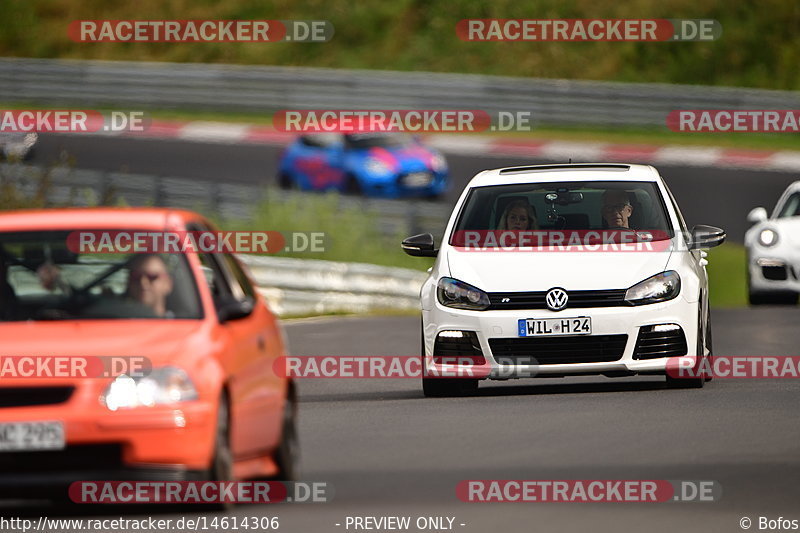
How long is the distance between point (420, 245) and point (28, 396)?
561cm

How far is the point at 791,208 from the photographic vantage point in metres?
21.1

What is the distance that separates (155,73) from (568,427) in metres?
32.9

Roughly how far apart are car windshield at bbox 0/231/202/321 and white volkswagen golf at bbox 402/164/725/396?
367cm

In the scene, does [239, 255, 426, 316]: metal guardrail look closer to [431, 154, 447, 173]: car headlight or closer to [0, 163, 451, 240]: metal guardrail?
[0, 163, 451, 240]: metal guardrail

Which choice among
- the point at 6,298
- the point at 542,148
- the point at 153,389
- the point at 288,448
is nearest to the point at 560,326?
the point at 288,448

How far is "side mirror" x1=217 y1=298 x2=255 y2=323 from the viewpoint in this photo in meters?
8.35

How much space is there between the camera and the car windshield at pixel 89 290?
8531 mm

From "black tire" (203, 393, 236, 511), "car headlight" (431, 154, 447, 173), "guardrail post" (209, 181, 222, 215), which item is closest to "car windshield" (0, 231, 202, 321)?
"black tire" (203, 393, 236, 511)

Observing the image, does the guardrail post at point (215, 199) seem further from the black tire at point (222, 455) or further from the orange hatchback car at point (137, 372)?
the black tire at point (222, 455)

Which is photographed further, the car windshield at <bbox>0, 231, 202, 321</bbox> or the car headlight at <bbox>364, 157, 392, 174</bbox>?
the car headlight at <bbox>364, 157, 392, 174</bbox>

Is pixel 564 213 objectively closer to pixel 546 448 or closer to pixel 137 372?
pixel 546 448

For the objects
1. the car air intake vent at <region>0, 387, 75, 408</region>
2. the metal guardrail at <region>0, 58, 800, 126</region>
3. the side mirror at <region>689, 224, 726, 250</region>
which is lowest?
the car air intake vent at <region>0, 387, 75, 408</region>

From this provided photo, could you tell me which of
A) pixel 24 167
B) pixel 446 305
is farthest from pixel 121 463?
pixel 24 167

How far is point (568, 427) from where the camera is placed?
1087cm
